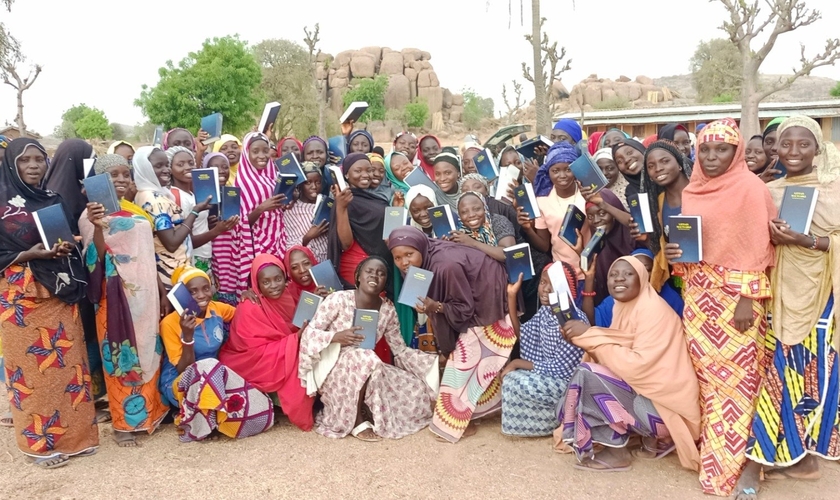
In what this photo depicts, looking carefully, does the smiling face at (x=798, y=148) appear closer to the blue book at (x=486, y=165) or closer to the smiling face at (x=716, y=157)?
the smiling face at (x=716, y=157)

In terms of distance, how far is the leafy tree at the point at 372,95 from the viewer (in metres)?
50.7

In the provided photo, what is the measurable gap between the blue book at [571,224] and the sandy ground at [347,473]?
1.46 meters

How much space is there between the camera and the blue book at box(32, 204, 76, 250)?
3.95m

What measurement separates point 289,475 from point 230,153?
10.9 feet

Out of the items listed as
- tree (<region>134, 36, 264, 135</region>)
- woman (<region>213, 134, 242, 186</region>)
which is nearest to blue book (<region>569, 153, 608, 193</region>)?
woman (<region>213, 134, 242, 186</region>)

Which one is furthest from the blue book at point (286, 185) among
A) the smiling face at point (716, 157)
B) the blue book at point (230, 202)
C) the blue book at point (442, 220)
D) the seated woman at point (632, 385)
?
the smiling face at point (716, 157)

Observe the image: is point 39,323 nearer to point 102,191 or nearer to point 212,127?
point 102,191

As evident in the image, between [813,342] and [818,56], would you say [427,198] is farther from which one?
[818,56]

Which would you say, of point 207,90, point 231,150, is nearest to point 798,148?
point 231,150

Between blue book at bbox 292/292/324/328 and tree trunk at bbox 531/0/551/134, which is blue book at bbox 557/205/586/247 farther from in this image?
tree trunk at bbox 531/0/551/134

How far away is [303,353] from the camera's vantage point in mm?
4734

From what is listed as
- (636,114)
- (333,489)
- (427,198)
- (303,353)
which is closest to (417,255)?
(427,198)

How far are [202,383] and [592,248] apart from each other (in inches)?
116

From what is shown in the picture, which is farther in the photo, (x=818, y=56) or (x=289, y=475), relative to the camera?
(x=818, y=56)
